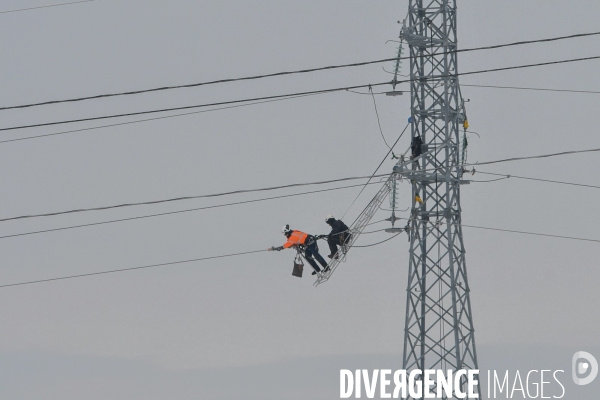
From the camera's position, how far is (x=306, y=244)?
30844 mm

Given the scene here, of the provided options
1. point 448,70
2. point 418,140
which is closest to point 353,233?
point 418,140

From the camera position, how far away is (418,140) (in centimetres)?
3106

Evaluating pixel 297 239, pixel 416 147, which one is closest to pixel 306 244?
pixel 297 239

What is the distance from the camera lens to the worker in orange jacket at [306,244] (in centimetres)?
3077

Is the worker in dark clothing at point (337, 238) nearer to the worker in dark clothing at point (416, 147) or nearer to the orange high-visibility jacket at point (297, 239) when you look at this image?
the orange high-visibility jacket at point (297, 239)

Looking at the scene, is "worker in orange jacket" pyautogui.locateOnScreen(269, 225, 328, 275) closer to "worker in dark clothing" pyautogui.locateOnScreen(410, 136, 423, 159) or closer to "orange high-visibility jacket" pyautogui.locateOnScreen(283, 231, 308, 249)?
"orange high-visibility jacket" pyautogui.locateOnScreen(283, 231, 308, 249)

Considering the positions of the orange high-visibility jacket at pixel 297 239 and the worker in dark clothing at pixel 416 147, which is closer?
the orange high-visibility jacket at pixel 297 239

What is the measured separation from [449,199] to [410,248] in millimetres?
1641

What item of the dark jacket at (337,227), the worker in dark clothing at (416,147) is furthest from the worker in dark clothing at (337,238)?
the worker in dark clothing at (416,147)

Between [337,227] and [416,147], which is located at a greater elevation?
[416,147]

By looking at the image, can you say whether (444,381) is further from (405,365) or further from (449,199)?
(449,199)

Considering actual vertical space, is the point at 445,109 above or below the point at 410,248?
above

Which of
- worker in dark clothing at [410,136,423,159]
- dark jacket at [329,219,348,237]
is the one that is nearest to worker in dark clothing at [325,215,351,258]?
dark jacket at [329,219,348,237]

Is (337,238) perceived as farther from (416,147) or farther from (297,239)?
(416,147)
